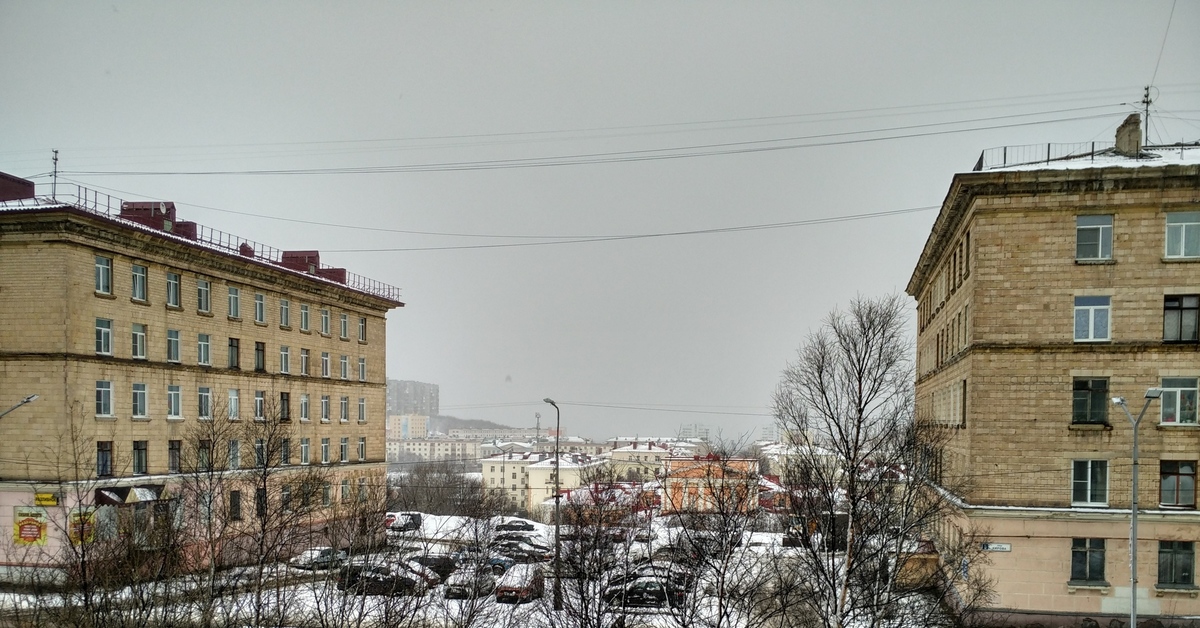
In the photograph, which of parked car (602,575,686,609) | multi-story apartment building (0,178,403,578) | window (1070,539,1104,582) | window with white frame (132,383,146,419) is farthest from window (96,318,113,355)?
window (1070,539,1104,582)

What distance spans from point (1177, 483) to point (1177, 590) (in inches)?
143

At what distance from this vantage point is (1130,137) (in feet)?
99.9

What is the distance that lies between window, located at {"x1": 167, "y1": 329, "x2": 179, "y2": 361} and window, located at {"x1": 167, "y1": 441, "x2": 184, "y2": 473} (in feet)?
13.6

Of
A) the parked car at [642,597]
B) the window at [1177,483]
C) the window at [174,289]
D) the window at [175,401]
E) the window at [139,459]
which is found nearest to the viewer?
the parked car at [642,597]

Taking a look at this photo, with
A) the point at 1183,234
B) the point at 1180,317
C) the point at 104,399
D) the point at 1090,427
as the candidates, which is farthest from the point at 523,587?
the point at 1183,234

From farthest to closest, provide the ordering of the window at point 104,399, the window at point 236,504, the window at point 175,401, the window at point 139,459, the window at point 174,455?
the window at point 236,504 < the window at point 175,401 < the window at point 174,455 < the window at point 139,459 < the window at point 104,399

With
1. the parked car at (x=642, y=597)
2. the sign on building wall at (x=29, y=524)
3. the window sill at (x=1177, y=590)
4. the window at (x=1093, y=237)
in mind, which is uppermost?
the window at (x=1093, y=237)

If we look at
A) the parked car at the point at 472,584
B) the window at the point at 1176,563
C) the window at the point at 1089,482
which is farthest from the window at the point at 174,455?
the window at the point at 1176,563

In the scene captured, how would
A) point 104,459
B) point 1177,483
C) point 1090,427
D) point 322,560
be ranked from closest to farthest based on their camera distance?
point 1177,483 < point 1090,427 < point 322,560 < point 104,459

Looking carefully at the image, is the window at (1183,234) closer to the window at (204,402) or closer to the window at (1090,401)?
the window at (1090,401)

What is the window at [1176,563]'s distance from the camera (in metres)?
25.9

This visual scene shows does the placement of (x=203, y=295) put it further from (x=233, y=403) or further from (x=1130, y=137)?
(x=1130, y=137)

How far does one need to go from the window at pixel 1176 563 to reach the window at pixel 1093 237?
10299 mm

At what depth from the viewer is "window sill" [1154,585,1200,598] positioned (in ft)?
84.3
